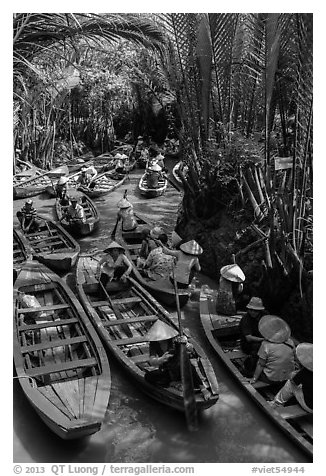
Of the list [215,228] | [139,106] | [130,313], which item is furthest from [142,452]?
[139,106]

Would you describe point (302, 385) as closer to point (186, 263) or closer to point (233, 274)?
point (233, 274)

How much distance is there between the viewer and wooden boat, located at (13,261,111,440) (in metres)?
4.24

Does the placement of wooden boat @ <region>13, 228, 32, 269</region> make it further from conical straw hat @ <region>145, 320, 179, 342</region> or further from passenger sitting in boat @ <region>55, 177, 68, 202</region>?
conical straw hat @ <region>145, 320, 179, 342</region>

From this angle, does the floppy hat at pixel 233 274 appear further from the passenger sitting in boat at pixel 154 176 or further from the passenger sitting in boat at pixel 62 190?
the passenger sitting in boat at pixel 154 176

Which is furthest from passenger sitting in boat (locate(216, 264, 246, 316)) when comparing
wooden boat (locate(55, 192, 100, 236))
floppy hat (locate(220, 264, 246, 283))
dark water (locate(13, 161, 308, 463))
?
wooden boat (locate(55, 192, 100, 236))

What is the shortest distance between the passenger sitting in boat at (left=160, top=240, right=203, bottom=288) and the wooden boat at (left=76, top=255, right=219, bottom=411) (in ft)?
1.94

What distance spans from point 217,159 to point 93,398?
4.60 meters

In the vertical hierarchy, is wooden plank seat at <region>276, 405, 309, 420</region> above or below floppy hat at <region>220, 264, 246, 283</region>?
below

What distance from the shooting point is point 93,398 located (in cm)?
446

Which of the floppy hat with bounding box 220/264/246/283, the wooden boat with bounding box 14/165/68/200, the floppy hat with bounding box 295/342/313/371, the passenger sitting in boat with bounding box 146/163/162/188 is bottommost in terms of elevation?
the floppy hat with bounding box 295/342/313/371

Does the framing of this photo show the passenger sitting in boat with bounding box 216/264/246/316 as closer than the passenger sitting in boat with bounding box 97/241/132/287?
Yes

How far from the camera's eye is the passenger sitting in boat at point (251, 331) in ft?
17.1

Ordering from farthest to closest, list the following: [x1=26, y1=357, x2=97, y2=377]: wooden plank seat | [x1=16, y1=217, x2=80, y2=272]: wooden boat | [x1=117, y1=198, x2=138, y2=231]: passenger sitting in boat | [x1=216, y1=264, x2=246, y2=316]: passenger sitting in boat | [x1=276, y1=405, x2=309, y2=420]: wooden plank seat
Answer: [x1=117, y1=198, x2=138, y2=231]: passenger sitting in boat < [x1=16, y1=217, x2=80, y2=272]: wooden boat < [x1=216, y1=264, x2=246, y2=316]: passenger sitting in boat < [x1=26, y1=357, x2=97, y2=377]: wooden plank seat < [x1=276, y1=405, x2=309, y2=420]: wooden plank seat

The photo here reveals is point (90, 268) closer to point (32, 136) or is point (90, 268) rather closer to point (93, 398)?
point (93, 398)
